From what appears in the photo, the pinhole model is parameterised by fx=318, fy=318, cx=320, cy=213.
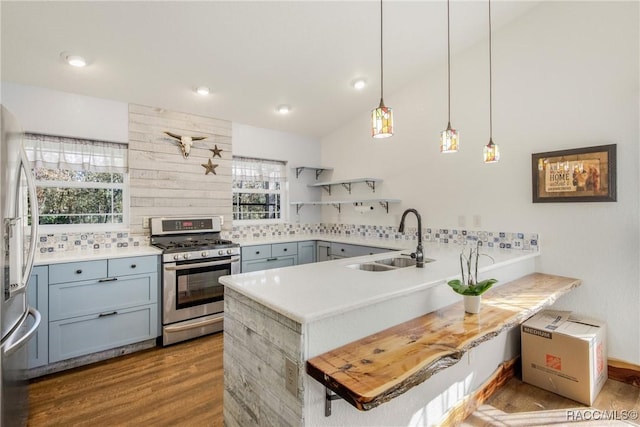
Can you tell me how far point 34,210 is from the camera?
173cm

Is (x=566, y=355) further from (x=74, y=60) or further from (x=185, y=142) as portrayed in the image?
(x=74, y=60)

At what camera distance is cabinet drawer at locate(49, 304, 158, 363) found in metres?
2.52

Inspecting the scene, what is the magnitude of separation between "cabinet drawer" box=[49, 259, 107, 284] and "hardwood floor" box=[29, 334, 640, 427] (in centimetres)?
75

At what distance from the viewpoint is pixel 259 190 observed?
4414mm

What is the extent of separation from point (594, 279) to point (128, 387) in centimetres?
364

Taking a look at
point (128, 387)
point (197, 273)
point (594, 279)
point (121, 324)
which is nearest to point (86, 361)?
point (121, 324)

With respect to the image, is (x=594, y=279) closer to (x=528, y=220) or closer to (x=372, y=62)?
(x=528, y=220)

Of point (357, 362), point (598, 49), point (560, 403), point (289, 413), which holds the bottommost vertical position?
point (560, 403)

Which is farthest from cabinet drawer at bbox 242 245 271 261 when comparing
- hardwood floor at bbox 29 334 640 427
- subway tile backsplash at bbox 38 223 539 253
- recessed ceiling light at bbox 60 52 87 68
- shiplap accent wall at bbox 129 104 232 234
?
recessed ceiling light at bbox 60 52 87 68

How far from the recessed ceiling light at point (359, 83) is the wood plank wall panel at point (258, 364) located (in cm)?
270

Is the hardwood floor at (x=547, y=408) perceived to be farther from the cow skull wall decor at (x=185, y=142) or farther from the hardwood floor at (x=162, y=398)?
the cow skull wall decor at (x=185, y=142)

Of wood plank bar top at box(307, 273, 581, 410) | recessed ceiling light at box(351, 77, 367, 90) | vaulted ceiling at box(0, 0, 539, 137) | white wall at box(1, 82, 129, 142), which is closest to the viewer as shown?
wood plank bar top at box(307, 273, 581, 410)

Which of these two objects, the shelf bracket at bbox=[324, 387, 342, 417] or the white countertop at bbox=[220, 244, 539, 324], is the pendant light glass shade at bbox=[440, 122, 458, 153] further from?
the shelf bracket at bbox=[324, 387, 342, 417]

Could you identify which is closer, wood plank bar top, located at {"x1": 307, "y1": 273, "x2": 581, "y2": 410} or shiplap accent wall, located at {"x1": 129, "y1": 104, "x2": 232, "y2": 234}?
wood plank bar top, located at {"x1": 307, "y1": 273, "x2": 581, "y2": 410}
